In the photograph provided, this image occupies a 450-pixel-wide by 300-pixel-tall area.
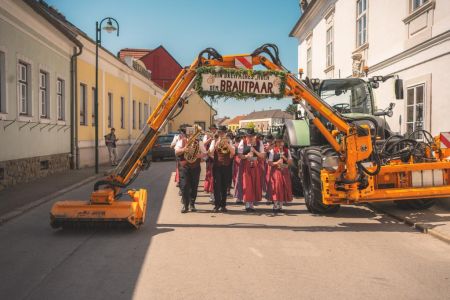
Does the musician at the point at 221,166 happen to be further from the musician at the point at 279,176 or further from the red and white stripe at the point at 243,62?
the red and white stripe at the point at 243,62

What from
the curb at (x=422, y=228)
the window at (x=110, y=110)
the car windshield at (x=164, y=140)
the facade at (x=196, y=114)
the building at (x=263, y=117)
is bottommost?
the curb at (x=422, y=228)

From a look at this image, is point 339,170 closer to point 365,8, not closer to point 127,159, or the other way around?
point 127,159

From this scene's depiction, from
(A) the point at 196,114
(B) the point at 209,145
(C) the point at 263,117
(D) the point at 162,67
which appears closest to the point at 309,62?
(B) the point at 209,145

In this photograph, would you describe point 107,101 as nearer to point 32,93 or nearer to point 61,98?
point 61,98

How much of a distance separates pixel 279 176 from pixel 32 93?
29.3 ft

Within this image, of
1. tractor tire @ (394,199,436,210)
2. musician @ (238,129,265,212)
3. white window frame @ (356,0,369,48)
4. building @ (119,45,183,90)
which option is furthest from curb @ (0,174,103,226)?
building @ (119,45,183,90)

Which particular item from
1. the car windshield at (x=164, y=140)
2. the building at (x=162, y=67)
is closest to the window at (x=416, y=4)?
the car windshield at (x=164, y=140)

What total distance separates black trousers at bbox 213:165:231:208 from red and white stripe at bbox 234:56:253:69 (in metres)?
2.52

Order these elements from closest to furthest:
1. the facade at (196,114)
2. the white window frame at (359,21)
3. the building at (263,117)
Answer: the white window frame at (359,21) → the facade at (196,114) → the building at (263,117)

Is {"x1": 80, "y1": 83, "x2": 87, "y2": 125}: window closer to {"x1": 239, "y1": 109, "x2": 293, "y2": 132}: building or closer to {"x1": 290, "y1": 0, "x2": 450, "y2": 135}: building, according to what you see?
{"x1": 290, "y1": 0, "x2": 450, "y2": 135}: building

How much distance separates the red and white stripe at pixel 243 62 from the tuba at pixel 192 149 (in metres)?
2.13

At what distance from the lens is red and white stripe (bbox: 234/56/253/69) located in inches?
326

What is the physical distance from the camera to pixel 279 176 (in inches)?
385

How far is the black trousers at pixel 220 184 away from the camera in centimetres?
980
